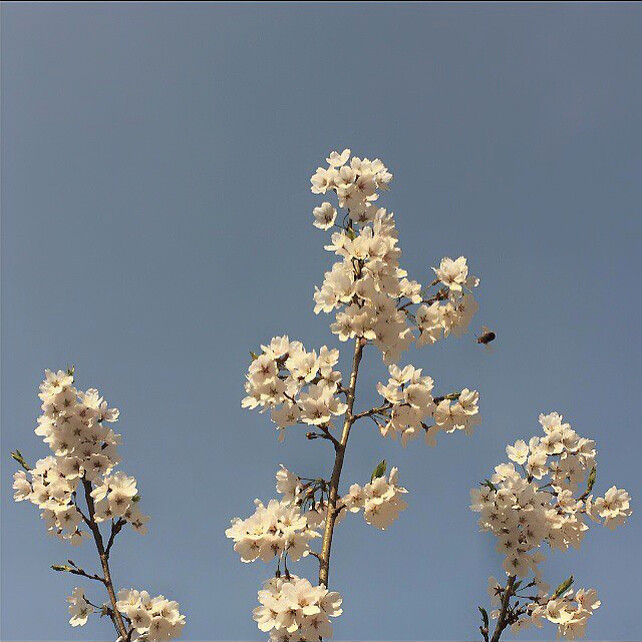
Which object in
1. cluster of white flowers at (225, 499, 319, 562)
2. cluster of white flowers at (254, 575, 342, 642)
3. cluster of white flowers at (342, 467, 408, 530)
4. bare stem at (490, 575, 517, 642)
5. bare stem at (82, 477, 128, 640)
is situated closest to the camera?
cluster of white flowers at (254, 575, 342, 642)

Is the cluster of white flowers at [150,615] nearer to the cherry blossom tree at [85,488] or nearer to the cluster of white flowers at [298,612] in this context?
the cherry blossom tree at [85,488]

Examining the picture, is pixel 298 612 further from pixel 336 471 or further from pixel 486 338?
pixel 486 338

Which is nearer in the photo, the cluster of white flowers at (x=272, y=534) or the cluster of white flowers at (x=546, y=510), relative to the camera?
the cluster of white flowers at (x=272, y=534)

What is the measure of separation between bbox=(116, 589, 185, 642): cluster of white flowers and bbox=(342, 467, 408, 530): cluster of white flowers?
2.65 metres

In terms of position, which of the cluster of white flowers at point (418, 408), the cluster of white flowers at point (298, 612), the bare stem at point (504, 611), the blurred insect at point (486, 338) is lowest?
→ the cluster of white flowers at point (298, 612)

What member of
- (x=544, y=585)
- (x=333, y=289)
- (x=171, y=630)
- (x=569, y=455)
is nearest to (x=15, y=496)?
(x=171, y=630)

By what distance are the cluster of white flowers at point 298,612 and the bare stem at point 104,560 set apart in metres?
1.96

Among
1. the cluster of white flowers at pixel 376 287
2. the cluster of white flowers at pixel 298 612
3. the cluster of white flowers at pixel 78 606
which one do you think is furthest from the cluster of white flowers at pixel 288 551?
the cluster of white flowers at pixel 78 606

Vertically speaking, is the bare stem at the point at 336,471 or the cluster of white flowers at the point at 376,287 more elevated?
the cluster of white flowers at the point at 376,287

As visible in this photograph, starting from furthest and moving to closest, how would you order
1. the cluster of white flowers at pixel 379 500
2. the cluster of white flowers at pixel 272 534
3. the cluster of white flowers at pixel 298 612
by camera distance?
1. the cluster of white flowers at pixel 379 500
2. the cluster of white flowers at pixel 272 534
3. the cluster of white flowers at pixel 298 612

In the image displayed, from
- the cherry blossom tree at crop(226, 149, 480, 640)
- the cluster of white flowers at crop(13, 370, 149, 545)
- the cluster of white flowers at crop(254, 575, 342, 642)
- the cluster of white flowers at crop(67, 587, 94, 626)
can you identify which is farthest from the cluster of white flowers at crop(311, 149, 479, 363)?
the cluster of white flowers at crop(67, 587, 94, 626)

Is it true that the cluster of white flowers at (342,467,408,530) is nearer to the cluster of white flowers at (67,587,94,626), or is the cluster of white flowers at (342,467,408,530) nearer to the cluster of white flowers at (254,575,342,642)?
the cluster of white flowers at (254,575,342,642)

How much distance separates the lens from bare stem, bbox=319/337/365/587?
4.75m

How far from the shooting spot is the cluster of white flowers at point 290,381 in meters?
5.05
